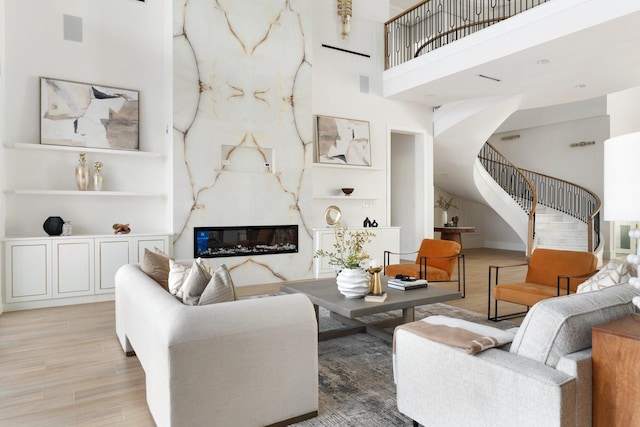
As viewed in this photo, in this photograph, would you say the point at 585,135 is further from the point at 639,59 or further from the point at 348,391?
the point at 348,391

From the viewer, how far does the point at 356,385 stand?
284 cm

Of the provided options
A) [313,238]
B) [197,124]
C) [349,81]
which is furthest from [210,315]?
[349,81]

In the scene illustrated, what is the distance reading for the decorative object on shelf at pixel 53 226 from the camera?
520cm

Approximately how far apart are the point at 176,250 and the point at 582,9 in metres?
A: 5.91

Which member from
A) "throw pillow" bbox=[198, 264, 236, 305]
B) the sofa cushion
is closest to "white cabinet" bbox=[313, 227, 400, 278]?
"throw pillow" bbox=[198, 264, 236, 305]

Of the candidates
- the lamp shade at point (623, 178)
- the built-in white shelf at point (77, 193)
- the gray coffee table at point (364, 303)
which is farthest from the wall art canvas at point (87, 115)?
the lamp shade at point (623, 178)

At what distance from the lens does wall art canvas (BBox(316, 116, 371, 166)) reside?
734 centimetres

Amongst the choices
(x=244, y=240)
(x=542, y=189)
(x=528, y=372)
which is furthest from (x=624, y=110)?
(x=528, y=372)

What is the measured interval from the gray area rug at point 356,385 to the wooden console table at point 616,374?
3.34ft

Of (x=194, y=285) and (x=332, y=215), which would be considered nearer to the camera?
(x=194, y=285)

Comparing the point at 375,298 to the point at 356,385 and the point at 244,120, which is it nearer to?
the point at 356,385

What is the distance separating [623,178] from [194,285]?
2195 millimetres

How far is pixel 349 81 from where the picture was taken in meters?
7.69

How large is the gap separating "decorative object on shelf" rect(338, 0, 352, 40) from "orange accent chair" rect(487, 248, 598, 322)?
5.23 meters
